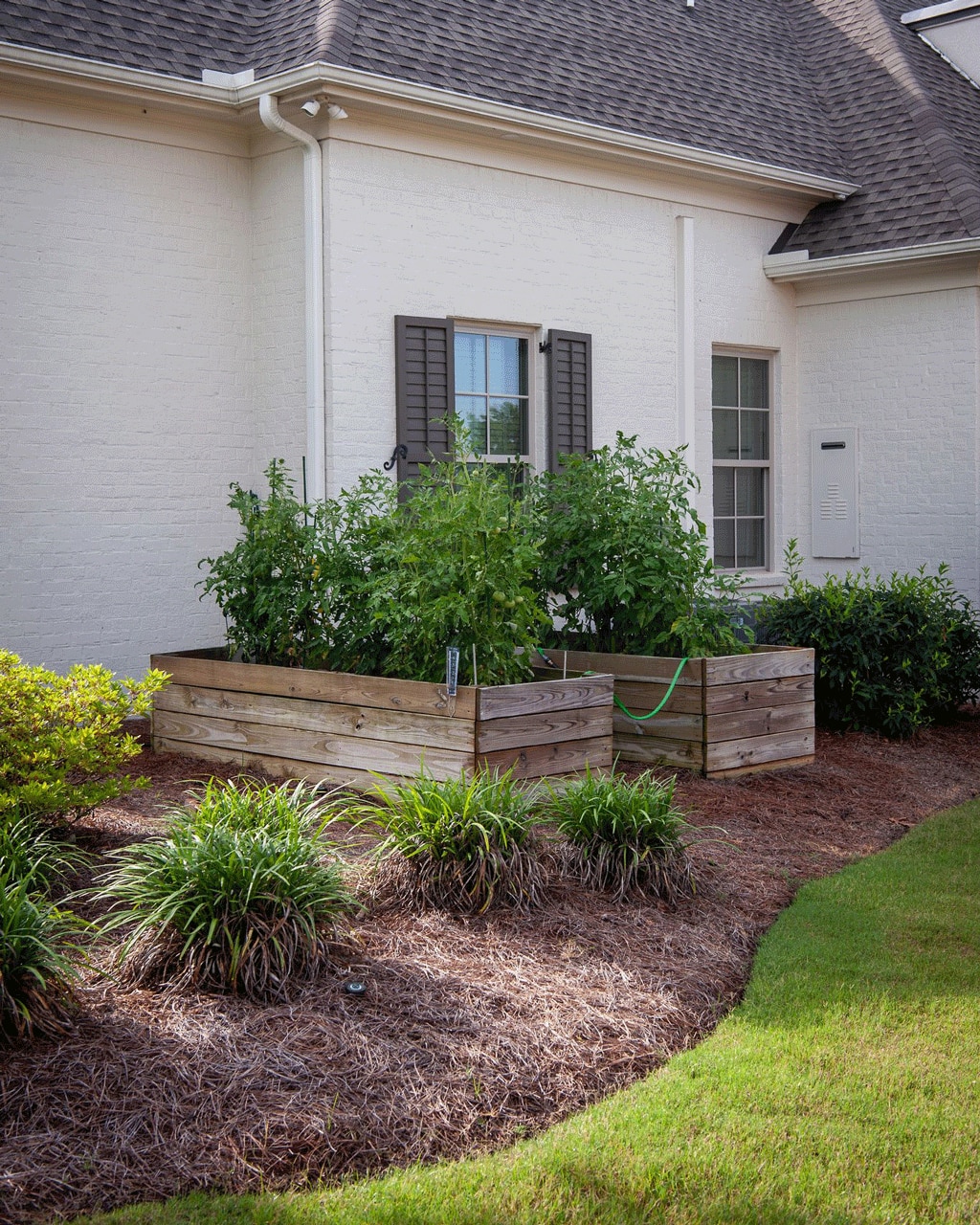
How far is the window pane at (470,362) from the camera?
948cm

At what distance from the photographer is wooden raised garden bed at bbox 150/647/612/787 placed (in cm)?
598

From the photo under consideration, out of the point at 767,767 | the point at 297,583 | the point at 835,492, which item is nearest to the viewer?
the point at 297,583

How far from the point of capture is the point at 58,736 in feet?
16.5

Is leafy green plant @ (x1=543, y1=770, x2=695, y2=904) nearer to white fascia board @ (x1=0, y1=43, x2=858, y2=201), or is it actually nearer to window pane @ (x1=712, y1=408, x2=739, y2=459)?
white fascia board @ (x1=0, y1=43, x2=858, y2=201)

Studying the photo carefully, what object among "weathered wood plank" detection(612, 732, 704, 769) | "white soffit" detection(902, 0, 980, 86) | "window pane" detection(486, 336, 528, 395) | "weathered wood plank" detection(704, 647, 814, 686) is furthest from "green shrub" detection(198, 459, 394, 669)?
"white soffit" detection(902, 0, 980, 86)

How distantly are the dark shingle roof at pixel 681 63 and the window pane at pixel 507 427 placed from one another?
213 cm

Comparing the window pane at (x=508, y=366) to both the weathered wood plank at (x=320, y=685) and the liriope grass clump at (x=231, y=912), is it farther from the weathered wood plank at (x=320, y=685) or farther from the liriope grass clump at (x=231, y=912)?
the liriope grass clump at (x=231, y=912)

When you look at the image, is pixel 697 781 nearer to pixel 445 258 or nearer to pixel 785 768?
pixel 785 768

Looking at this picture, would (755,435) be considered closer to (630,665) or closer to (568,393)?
(568,393)

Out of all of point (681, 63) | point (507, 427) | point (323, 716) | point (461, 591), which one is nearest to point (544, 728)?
point (461, 591)

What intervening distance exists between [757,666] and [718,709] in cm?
37

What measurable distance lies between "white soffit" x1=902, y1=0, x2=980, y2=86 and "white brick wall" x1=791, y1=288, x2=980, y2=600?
323 centimetres

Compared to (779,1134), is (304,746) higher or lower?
higher

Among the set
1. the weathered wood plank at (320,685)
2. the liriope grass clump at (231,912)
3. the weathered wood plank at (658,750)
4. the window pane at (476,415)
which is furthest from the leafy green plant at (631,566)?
the liriope grass clump at (231,912)
